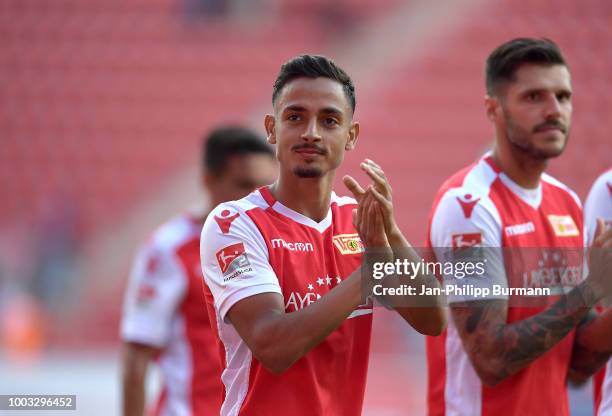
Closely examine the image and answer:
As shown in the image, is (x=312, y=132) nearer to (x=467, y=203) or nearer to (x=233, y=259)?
(x=233, y=259)

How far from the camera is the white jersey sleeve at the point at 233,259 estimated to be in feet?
10.4

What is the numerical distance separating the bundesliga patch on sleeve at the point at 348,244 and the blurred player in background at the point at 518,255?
1.90 ft

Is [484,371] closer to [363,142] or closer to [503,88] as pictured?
[503,88]

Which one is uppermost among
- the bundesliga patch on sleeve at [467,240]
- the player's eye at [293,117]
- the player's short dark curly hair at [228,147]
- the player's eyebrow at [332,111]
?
the player's short dark curly hair at [228,147]

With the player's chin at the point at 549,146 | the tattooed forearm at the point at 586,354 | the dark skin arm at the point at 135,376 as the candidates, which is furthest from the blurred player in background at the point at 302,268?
the dark skin arm at the point at 135,376

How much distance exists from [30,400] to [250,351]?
1.48 m

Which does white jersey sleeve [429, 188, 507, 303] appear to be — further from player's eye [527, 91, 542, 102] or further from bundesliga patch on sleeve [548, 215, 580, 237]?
player's eye [527, 91, 542, 102]

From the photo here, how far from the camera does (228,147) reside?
17.8ft

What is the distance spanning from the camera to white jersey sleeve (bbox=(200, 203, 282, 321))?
10.4 feet

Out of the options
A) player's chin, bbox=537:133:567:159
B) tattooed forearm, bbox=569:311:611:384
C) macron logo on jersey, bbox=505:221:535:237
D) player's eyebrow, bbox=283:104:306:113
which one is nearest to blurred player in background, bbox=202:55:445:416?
player's eyebrow, bbox=283:104:306:113

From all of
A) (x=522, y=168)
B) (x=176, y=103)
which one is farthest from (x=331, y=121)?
(x=176, y=103)

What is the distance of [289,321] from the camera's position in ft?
9.93

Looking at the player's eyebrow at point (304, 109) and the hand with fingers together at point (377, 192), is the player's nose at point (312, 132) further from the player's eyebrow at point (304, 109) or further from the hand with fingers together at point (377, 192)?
the hand with fingers together at point (377, 192)

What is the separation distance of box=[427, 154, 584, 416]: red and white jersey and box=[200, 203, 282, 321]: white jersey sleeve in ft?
3.03
